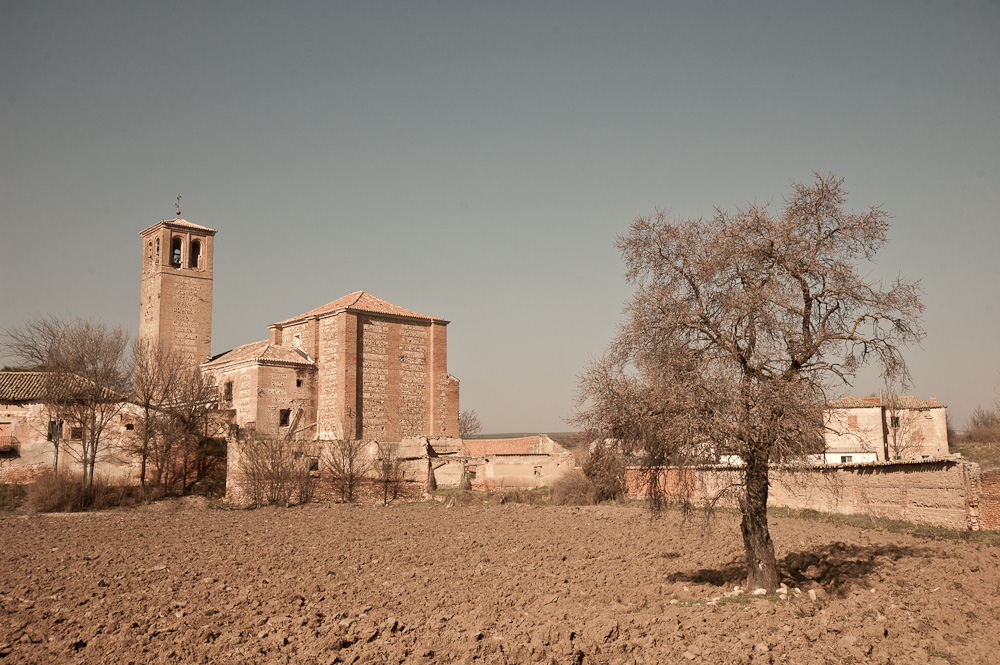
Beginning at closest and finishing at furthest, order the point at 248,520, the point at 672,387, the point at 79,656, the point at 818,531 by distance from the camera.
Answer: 1. the point at 79,656
2. the point at 672,387
3. the point at 818,531
4. the point at 248,520

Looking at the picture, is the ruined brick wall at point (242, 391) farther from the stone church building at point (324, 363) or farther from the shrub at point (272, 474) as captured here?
the shrub at point (272, 474)

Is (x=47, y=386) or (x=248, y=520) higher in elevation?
(x=47, y=386)

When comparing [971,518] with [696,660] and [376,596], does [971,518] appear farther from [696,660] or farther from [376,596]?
[376,596]

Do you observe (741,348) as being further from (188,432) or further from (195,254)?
(195,254)

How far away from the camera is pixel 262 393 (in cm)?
3622

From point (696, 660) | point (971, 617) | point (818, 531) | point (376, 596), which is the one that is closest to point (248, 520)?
point (376, 596)

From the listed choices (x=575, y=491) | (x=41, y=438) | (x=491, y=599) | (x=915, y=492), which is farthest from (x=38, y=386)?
(x=915, y=492)

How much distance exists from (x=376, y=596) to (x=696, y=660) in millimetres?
5877

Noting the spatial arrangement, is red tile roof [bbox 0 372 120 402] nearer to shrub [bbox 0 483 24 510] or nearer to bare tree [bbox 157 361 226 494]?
bare tree [bbox 157 361 226 494]

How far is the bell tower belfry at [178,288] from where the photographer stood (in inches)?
1657

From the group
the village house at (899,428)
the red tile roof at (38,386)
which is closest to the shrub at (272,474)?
the red tile roof at (38,386)

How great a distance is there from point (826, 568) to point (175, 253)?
40056 millimetres

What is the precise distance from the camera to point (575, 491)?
31.0m

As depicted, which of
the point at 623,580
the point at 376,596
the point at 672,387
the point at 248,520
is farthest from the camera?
the point at 248,520
